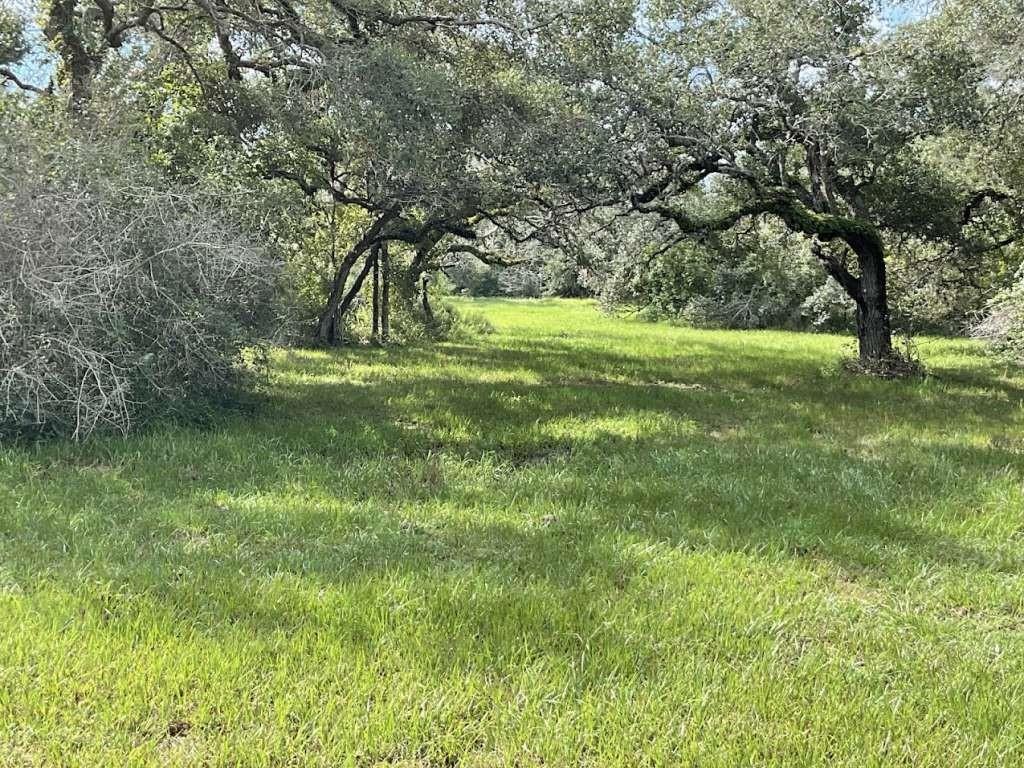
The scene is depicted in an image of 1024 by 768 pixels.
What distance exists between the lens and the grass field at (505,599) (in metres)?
2.68

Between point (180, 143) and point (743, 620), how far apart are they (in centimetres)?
941

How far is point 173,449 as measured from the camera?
→ 641 centimetres

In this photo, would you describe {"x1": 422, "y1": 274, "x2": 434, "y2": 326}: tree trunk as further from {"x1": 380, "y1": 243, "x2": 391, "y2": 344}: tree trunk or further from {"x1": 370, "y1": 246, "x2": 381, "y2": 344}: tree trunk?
{"x1": 370, "y1": 246, "x2": 381, "y2": 344}: tree trunk

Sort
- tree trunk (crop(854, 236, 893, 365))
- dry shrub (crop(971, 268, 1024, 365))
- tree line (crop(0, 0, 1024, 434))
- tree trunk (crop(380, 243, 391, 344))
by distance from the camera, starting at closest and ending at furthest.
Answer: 1. tree line (crop(0, 0, 1024, 434))
2. dry shrub (crop(971, 268, 1024, 365))
3. tree trunk (crop(854, 236, 893, 365))
4. tree trunk (crop(380, 243, 391, 344))

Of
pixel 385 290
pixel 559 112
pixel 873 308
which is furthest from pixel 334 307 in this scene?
pixel 873 308

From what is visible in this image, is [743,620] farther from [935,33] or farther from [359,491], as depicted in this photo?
[935,33]

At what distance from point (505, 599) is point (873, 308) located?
484 inches

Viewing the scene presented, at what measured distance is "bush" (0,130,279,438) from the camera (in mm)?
6129

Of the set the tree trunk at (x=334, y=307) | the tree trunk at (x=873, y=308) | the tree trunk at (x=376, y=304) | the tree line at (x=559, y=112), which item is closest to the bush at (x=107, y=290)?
the tree line at (x=559, y=112)

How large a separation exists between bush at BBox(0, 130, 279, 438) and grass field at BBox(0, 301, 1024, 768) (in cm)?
49

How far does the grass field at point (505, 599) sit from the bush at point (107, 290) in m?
0.49

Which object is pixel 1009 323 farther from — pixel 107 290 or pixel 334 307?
pixel 334 307

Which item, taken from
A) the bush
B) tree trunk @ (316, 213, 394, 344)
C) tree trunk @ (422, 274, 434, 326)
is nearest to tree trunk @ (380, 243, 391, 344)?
tree trunk @ (316, 213, 394, 344)

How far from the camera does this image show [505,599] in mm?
3734
